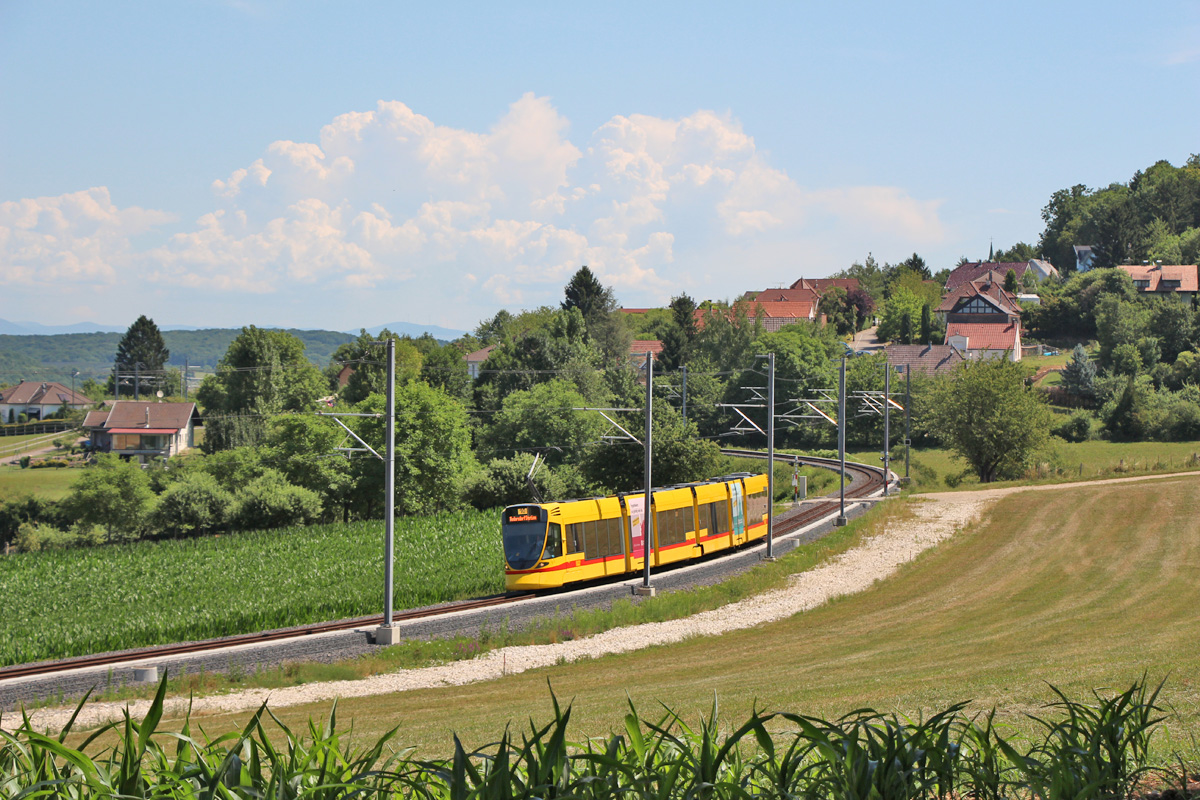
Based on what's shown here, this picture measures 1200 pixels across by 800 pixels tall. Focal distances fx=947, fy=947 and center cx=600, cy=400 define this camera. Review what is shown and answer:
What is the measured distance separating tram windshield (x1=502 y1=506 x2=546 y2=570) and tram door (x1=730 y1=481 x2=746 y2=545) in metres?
11.3

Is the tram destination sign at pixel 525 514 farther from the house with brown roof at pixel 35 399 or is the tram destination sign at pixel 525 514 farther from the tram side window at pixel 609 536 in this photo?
the house with brown roof at pixel 35 399

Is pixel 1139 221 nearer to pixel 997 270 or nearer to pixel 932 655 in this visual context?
pixel 997 270

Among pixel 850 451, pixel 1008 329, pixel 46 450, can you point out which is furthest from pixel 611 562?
pixel 46 450

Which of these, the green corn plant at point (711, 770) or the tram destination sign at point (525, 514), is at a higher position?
the green corn plant at point (711, 770)

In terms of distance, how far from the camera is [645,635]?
25516mm

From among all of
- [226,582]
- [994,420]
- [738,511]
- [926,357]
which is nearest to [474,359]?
[926,357]

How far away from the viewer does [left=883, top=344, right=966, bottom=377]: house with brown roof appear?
106 metres

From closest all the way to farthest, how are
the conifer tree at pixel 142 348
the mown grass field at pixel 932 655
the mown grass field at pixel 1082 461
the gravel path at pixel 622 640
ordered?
the mown grass field at pixel 932 655, the gravel path at pixel 622 640, the mown grass field at pixel 1082 461, the conifer tree at pixel 142 348

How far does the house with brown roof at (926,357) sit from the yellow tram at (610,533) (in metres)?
72.5

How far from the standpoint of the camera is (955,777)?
14.9ft

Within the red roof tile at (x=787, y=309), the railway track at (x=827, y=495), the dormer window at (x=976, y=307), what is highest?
the red roof tile at (x=787, y=309)

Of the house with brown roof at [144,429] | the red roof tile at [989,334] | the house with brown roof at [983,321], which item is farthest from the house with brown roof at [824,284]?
the house with brown roof at [144,429]

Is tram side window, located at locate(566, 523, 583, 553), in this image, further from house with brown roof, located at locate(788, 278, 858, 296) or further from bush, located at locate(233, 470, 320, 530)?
house with brown roof, located at locate(788, 278, 858, 296)

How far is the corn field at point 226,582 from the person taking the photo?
2834 centimetres
